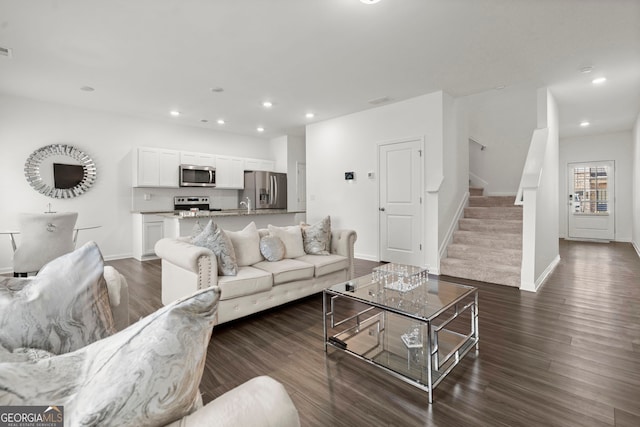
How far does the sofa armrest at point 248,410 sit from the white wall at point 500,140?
21.5 feet

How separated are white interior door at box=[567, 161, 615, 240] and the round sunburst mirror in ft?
36.3

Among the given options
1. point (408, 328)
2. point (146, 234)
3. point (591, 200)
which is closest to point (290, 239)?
point (408, 328)

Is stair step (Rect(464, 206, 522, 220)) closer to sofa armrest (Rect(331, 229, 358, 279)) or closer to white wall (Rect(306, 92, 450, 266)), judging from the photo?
white wall (Rect(306, 92, 450, 266))

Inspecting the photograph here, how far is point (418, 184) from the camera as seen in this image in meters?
4.87

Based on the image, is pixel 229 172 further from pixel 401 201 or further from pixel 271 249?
pixel 271 249

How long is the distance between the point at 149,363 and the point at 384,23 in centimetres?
314

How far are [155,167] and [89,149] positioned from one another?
1.07m

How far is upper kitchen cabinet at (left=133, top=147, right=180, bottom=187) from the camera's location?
5.81 meters

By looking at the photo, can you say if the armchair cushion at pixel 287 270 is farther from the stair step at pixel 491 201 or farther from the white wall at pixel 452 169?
the stair step at pixel 491 201

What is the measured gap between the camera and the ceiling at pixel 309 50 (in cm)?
261

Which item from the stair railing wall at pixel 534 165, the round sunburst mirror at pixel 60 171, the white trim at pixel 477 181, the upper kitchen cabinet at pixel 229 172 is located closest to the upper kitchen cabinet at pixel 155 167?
the round sunburst mirror at pixel 60 171

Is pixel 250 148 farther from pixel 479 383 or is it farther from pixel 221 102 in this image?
pixel 479 383

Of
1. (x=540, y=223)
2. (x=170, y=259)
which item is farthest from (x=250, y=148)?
(x=540, y=223)

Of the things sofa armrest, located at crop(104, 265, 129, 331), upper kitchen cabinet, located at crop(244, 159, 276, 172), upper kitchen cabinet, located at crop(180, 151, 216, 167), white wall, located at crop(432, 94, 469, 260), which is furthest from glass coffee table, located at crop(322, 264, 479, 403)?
upper kitchen cabinet, located at crop(244, 159, 276, 172)
